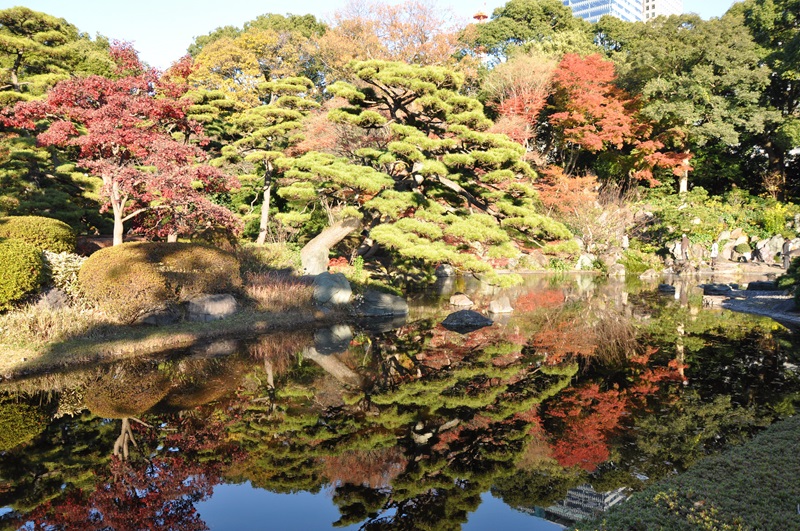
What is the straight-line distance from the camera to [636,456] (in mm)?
5383

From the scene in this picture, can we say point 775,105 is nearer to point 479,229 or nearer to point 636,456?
point 479,229

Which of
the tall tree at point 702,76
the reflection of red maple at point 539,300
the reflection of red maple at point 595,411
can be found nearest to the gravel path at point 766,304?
the reflection of red maple at point 539,300

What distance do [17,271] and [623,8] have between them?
152743 millimetres

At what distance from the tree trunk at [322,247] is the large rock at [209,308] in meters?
3.56

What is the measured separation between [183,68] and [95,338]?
19.4 m

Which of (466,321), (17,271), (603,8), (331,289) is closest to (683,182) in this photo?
(466,321)

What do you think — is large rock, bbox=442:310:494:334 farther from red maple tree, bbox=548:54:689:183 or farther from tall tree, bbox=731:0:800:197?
tall tree, bbox=731:0:800:197

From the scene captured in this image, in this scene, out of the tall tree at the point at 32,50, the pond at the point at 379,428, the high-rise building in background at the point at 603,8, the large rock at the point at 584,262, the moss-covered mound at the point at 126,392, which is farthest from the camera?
the high-rise building in background at the point at 603,8

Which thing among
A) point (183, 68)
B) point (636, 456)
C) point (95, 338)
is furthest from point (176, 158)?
point (183, 68)

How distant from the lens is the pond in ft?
15.3

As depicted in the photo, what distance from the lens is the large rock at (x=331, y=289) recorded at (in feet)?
43.0

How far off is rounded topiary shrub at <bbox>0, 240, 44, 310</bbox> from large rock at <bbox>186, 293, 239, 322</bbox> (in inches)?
104

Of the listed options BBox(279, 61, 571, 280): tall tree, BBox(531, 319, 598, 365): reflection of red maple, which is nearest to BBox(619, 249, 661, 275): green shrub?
BBox(279, 61, 571, 280): tall tree

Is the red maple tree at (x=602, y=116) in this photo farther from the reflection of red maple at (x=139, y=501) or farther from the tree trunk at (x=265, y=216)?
the reflection of red maple at (x=139, y=501)
